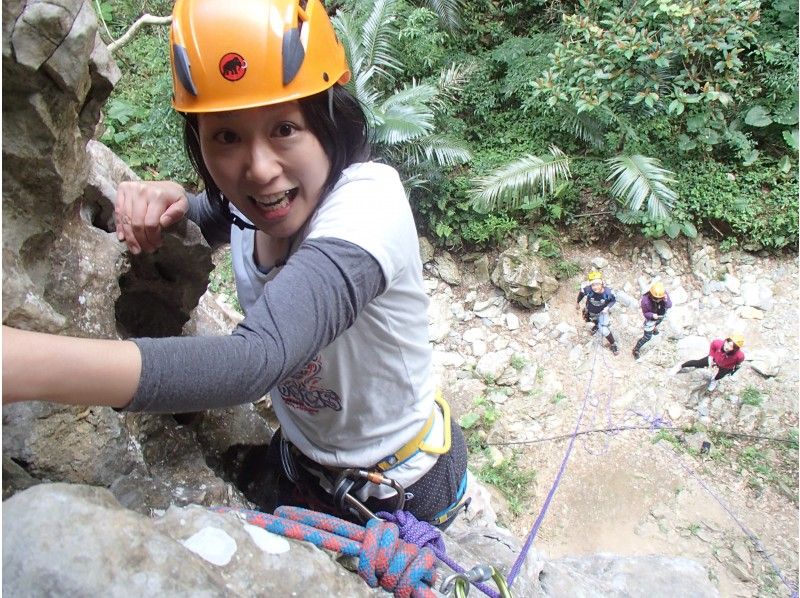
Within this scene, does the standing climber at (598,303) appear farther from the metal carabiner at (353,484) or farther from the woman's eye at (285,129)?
the woman's eye at (285,129)

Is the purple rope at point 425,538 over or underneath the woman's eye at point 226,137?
underneath

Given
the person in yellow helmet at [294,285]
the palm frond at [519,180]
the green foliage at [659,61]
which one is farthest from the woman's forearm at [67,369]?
the green foliage at [659,61]

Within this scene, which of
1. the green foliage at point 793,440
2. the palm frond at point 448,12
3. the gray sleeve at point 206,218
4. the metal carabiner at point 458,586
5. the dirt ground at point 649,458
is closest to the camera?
the metal carabiner at point 458,586

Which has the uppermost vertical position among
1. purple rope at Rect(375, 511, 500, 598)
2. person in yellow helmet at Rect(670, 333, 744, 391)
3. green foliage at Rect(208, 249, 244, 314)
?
purple rope at Rect(375, 511, 500, 598)

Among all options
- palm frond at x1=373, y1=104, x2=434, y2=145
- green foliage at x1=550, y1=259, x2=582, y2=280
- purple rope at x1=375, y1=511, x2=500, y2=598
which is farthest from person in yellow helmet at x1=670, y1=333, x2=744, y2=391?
purple rope at x1=375, y1=511, x2=500, y2=598

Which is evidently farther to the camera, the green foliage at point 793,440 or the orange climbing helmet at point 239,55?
the green foliage at point 793,440

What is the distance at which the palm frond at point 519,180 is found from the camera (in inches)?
282

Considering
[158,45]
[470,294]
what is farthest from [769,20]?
[158,45]

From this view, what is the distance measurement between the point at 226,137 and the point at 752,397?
6.51 metres

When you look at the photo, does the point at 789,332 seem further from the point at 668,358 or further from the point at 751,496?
the point at 751,496

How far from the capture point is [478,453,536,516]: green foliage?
5961mm

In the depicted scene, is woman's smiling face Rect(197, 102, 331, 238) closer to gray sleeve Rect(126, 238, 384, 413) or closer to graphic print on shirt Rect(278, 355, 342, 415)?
gray sleeve Rect(126, 238, 384, 413)

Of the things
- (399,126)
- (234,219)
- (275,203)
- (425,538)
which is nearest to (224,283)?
(399,126)

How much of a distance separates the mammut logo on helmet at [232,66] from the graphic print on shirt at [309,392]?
2.40 ft
